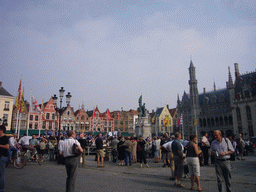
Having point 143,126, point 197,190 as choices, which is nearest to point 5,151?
point 197,190

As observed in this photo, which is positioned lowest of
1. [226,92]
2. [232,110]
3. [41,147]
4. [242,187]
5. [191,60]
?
[242,187]

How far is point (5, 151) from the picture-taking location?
5520 millimetres

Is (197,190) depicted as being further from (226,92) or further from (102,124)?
(226,92)

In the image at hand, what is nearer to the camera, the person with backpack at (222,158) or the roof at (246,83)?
the person with backpack at (222,158)

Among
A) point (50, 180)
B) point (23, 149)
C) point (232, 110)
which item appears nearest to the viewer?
point (50, 180)

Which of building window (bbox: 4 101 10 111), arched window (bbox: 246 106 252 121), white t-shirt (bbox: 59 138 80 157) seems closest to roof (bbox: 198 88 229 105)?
arched window (bbox: 246 106 252 121)

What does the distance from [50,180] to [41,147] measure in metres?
6.69

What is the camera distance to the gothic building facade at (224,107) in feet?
182

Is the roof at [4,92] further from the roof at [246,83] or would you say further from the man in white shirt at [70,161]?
the roof at [246,83]

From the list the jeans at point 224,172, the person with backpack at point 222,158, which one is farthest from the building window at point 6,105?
the jeans at point 224,172

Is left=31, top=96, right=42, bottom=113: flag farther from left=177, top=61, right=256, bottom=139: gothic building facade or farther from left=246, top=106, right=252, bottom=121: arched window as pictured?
left=246, top=106, right=252, bottom=121: arched window

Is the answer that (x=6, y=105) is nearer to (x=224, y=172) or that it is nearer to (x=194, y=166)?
(x=194, y=166)

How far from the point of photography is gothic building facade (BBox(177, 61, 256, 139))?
5534cm

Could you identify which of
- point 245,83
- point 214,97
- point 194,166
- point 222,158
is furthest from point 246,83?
point 222,158
